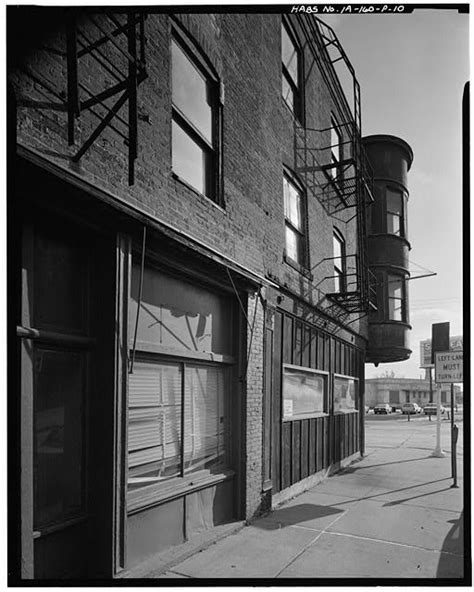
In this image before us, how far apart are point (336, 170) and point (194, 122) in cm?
761

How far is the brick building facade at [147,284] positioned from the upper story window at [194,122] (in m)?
0.03

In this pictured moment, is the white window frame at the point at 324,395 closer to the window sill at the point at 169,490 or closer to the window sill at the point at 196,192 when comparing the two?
the window sill at the point at 169,490

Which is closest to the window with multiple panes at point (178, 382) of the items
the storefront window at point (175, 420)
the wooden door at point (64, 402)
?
the storefront window at point (175, 420)

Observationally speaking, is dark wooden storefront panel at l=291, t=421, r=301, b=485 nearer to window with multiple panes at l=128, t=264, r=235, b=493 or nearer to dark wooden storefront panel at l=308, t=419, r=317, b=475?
dark wooden storefront panel at l=308, t=419, r=317, b=475

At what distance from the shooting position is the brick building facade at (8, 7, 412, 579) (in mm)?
4578

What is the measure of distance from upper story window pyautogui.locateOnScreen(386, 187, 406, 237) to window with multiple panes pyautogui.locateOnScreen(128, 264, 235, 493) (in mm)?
10625

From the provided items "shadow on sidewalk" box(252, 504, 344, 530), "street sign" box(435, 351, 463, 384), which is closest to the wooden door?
"shadow on sidewalk" box(252, 504, 344, 530)

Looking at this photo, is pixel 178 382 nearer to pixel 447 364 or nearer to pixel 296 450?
pixel 296 450

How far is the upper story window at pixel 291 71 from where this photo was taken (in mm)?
10695

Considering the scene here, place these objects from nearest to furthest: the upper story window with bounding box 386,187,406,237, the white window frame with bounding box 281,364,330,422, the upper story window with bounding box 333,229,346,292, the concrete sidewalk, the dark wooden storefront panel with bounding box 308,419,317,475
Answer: the concrete sidewalk, the white window frame with bounding box 281,364,330,422, the dark wooden storefront panel with bounding box 308,419,317,475, the upper story window with bounding box 333,229,346,292, the upper story window with bounding box 386,187,406,237

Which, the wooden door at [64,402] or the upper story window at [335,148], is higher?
the upper story window at [335,148]

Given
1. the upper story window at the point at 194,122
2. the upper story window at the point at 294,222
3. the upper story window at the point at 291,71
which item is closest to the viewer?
the upper story window at the point at 194,122

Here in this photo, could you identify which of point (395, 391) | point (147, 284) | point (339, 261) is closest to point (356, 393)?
point (339, 261)

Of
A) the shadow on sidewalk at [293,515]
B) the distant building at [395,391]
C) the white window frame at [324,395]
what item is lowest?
the distant building at [395,391]
